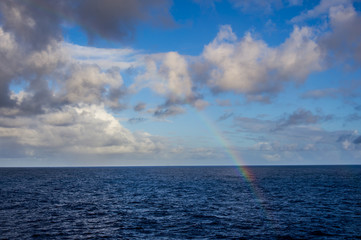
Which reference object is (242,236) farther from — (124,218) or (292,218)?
(124,218)

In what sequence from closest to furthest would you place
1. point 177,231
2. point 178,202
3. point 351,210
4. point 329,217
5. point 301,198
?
point 177,231 → point 329,217 → point 351,210 → point 178,202 → point 301,198

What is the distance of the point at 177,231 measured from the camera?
123ft

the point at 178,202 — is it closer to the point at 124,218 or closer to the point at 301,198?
the point at 124,218

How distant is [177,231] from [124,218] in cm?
1194

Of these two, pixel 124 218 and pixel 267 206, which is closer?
pixel 124 218

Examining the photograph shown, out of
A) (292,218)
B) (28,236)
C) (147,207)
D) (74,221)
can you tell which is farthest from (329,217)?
(28,236)

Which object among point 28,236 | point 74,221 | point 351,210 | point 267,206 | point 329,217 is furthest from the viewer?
point 267,206

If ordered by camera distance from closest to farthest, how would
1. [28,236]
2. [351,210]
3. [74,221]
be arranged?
[28,236]
[74,221]
[351,210]

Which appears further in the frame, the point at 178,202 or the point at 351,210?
the point at 178,202

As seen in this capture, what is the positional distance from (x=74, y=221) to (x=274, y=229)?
29768mm

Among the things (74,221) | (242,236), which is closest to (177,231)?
(242,236)

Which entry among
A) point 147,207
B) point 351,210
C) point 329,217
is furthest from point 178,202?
point 351,210

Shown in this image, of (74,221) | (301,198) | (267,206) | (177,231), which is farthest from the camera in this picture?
(301,198)

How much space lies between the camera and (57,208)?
54062 millimetres
